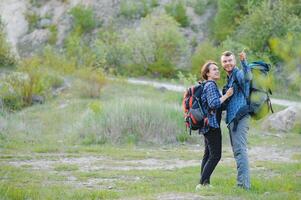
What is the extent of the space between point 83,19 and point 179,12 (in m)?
8.22

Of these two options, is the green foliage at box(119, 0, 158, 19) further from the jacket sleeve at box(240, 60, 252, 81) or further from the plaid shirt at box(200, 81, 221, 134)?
the jacket sleeve at box(240, 60, 252, 81)

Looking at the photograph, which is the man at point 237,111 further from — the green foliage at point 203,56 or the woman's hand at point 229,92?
the green foliage at point 203,56

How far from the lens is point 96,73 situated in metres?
26.9

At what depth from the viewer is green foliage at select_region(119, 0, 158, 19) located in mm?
49000

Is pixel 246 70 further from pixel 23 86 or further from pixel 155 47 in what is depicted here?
pixel 155 47

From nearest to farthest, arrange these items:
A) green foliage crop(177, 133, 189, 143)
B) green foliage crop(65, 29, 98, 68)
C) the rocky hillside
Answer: green foliage crop(177, 133, 189, 143) → green foliage crop(65, 29, 98, 68) → the rocky hillside

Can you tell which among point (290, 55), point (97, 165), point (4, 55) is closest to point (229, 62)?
point (290, 55)

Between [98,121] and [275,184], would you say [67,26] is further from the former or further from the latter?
[275,184]

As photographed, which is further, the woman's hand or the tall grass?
the tall grass

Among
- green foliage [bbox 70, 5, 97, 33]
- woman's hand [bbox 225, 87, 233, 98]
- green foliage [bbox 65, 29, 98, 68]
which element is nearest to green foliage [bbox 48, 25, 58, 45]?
green foliage [bbox 70, 5, 97, 33]

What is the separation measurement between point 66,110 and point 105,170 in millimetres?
12325

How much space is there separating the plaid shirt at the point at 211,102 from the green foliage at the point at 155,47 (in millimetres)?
29776

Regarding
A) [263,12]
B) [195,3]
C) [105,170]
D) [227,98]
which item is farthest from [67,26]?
[227,98]

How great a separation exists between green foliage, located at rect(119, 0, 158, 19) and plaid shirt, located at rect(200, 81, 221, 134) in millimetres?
40988
